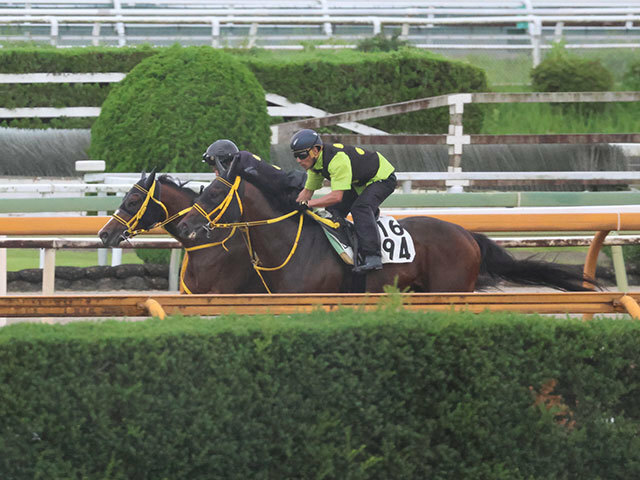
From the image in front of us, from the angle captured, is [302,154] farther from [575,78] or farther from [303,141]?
[575,78]

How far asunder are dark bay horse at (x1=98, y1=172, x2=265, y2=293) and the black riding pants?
58cm

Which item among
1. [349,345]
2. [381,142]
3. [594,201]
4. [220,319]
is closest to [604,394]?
[349,345]

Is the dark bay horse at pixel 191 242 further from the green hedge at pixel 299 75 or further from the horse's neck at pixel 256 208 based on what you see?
the green hedge at pixel 299 75

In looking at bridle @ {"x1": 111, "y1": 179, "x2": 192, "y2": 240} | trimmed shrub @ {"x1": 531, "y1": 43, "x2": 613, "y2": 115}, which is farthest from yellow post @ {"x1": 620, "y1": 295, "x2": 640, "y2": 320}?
trimmed shrub @ {"x1": 531, "y1": 43, "x2": 613, "y2": 115}

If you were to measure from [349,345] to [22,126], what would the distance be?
9.43m

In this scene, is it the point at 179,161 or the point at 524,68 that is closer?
the point at 179,161

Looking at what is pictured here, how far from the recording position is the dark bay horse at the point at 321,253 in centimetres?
524

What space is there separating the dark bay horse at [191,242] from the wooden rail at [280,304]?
1995 mm

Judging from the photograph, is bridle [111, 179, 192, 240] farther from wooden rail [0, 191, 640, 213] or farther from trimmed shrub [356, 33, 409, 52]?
trimmed shrub [356, 33, 409, 52]

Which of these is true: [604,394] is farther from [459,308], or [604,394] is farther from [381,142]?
[381,142]

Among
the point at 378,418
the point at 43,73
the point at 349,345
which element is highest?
the point at 43,73

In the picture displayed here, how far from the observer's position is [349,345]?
300 centimetres

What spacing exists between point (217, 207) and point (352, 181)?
74 centimetres

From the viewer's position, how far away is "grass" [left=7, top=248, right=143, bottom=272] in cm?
932
